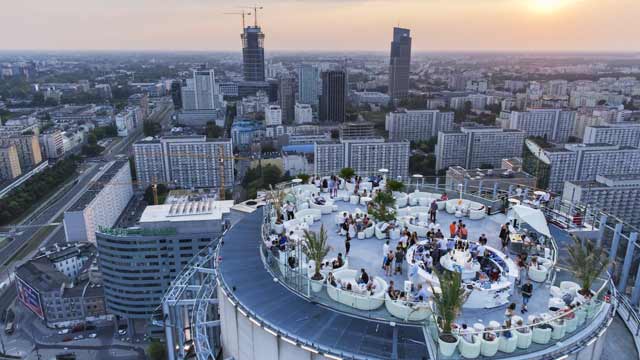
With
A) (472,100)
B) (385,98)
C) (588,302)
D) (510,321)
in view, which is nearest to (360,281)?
(510,321)

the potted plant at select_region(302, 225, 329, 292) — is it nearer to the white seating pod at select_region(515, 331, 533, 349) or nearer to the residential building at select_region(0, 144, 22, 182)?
the white seating pod at select_region(515, 331, 533, 349)

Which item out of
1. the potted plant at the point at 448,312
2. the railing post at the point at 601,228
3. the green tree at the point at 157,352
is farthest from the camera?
the green tree at the point at 157,352

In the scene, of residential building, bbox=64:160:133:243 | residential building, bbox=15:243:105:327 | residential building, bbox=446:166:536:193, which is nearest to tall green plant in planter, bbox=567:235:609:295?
residential building, bbox=446:166:536:193

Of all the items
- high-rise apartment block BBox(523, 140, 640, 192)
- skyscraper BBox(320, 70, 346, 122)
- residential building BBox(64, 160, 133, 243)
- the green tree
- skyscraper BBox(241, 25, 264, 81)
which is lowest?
the green tree

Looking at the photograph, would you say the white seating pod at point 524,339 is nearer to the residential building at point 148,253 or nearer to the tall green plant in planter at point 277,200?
the tall green plant in planter at point 277,200

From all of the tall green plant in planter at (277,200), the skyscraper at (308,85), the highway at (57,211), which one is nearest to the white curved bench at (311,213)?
the tall green plant in planter at (277,200)

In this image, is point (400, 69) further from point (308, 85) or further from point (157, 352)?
point (157, 352)
